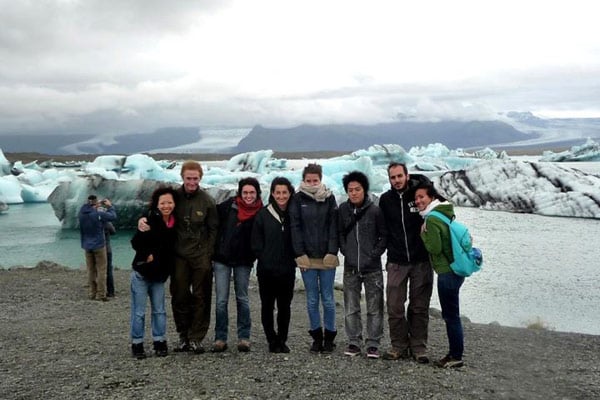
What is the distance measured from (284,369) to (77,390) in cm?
140

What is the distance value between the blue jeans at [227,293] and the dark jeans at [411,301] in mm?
1100

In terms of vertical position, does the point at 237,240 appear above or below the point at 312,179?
below

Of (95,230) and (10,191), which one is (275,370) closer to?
(95,230)

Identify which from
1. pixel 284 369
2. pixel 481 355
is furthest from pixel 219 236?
pixel 481 355

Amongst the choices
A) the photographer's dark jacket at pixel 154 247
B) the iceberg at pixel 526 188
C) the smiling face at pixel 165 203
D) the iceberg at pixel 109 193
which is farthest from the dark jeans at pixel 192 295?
the iceberg at pixel 526 188

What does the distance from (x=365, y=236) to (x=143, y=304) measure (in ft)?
5.72

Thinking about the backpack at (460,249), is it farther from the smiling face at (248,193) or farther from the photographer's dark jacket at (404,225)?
the smiling face at (248,193)

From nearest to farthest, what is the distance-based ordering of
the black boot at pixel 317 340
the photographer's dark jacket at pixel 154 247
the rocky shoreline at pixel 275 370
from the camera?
1. the rocky shoreline at pixel 275 370
2. the photographer's dark jacket at pixel 154 247
3. the black boot at pixel 317 340

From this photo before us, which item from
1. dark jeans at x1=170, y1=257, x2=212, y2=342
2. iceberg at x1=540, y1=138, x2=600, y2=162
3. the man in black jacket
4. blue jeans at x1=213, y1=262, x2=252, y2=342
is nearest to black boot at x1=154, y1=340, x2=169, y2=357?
dark jeans at x1=170, y1=257, x2=212, y2=342

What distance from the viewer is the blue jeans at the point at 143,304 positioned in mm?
4188

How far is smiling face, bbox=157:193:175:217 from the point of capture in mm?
4102

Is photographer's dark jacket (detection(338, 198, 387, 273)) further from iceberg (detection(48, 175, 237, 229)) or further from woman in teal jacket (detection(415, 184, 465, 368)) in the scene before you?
iceberg (detection(48, 175, 237, 229))

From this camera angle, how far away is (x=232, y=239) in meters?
4.24

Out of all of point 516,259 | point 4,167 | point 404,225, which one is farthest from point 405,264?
point 4,167
